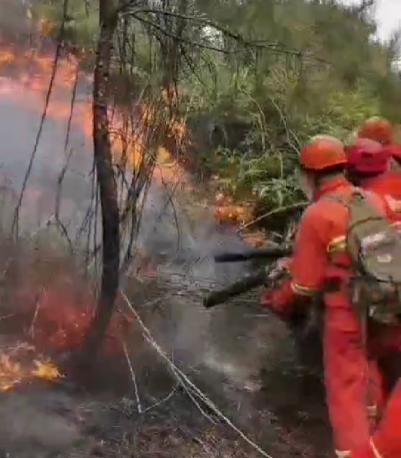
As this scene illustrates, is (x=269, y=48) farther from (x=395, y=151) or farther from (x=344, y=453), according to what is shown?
(x=344, y=453)

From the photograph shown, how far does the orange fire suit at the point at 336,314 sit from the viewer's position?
143 inches

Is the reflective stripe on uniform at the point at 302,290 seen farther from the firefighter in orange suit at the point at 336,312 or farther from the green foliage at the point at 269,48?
the green foliage at the point at 269,48

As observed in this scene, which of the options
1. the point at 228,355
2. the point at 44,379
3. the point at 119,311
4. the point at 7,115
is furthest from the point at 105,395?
the point at 7,115

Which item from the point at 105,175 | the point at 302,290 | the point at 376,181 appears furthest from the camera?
the point at 105,175

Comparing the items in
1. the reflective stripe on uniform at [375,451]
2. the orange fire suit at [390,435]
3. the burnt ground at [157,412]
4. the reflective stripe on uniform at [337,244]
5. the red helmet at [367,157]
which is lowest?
the burnt ground at [157,412]

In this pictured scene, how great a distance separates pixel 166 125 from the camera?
4.82 meters

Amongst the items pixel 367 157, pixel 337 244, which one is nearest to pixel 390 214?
pixel 367 157

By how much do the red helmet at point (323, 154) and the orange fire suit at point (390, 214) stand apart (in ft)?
1.65

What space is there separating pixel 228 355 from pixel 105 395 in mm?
1412

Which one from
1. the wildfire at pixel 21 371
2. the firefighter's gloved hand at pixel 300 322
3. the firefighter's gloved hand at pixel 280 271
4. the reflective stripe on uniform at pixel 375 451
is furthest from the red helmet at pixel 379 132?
the wildfire at pixel 21 371

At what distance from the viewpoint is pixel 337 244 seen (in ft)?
11.9

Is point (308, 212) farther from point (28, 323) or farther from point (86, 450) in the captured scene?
point (28, 323)

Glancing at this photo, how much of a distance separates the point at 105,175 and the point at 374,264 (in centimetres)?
187

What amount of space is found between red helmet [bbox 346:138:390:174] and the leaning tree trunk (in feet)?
4.79
